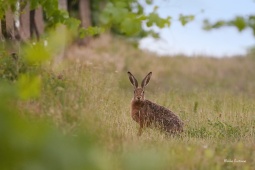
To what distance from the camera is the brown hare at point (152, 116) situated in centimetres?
981

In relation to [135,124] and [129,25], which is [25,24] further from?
[129,25]

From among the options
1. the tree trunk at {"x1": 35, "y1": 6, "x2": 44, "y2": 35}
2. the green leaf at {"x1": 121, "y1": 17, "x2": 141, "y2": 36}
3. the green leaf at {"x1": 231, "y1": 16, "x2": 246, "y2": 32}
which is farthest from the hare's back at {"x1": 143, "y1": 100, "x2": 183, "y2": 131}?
the tree trunk at {"x1": 35, "y1": 6, "x2": 44, "y2": 35}

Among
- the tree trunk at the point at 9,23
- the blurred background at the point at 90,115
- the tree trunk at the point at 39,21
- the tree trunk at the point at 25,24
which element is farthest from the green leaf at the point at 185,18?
the tree trunk at the point at 39,21

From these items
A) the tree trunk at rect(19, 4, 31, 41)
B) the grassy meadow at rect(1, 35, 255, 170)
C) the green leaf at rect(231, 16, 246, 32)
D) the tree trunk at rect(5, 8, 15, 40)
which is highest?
the tree trunk at rect(19, 4, 31, 41)

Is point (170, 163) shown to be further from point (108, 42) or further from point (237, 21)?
point (108, 42)

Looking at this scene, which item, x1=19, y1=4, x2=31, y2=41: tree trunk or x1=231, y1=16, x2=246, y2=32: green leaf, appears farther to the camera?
x1=19, y1=4, x2=31, y2=41: tree trunk

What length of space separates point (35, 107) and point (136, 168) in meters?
3.41

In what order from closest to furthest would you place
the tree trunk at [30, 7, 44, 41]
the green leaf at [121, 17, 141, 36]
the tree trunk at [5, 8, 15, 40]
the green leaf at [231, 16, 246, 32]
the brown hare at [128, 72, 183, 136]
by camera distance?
the green leaf at [231, 16, 246, 32] < the green leaf at [121, 17, 141, 36] < the brown hare at [128, 72, 183, 136] < the tree trunk at [5, 8, 15, 40] < the tree trunk at [30, 7, 44, 41]

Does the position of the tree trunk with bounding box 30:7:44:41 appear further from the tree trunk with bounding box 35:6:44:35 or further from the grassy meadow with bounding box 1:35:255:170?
the grassy meadow with bounding box 1:35:255:170

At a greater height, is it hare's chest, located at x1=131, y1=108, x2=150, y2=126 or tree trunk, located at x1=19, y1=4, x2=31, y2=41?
tree trunk, located at x1=19, y1=4, x2=31, y2=41

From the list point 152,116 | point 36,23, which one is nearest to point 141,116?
point 152,116

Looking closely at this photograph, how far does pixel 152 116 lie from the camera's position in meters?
9.98

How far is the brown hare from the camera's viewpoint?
9.81 metres

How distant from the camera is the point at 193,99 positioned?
13578 mm
